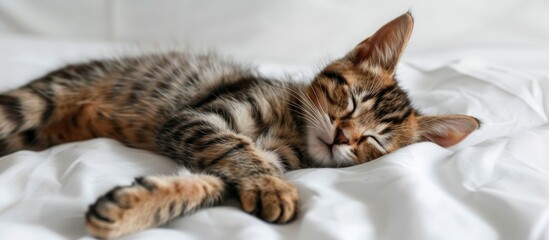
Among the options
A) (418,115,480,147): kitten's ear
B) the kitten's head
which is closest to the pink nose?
the kitten's head

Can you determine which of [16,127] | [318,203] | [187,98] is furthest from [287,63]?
[318,203]

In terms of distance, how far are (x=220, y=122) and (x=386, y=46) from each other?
1.64 ft

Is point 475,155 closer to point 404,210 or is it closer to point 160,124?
point 404,210

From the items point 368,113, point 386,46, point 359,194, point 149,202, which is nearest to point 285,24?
point 386,46

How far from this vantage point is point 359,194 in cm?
108

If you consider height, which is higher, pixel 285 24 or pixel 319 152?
pixel 285 24

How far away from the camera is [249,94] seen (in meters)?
1.51

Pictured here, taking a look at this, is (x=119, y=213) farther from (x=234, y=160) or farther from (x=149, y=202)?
(x=234, y=160)

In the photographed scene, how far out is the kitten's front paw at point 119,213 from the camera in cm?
92

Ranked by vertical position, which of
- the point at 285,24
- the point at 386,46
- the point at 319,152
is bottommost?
the point at 319,152

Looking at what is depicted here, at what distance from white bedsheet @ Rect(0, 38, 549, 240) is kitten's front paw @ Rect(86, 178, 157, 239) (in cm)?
3

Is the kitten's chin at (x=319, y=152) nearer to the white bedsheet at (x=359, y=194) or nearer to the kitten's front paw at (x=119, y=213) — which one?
the white bedsheet at (x=359, y=194)

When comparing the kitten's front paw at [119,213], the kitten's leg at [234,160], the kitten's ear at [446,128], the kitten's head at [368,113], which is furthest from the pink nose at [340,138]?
the kitten's front paw at [119,213]

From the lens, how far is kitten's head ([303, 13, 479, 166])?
1.35 metres
